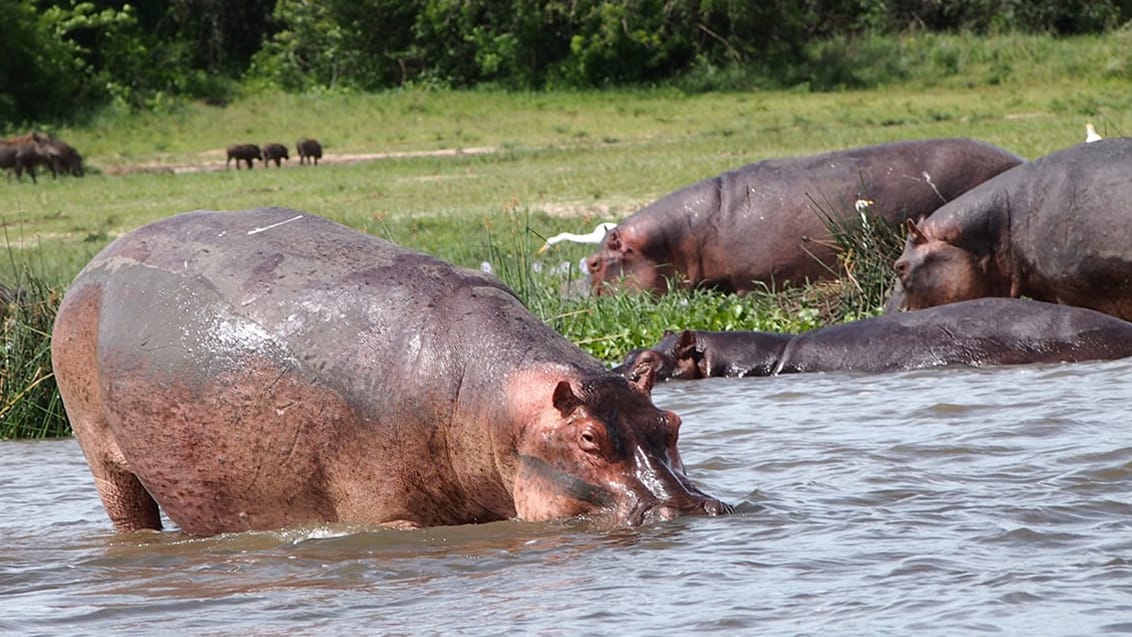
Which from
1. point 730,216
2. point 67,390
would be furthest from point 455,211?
point 67,390

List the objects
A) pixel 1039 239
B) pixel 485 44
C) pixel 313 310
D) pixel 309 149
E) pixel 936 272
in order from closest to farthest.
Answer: pixel 313 310 → pixel 1039 239 → pixel 936 272 → pixel 309 149 → pixel 485 44

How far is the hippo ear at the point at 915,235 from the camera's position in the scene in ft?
28.6

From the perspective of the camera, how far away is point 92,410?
4.77m

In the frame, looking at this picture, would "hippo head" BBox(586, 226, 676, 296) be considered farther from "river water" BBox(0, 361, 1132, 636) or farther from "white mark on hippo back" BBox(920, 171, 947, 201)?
"river water" BBox(0, 361, 1132, 636)

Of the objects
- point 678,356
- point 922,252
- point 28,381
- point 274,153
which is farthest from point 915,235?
point 274,153

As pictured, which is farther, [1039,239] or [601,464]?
[1039,239]

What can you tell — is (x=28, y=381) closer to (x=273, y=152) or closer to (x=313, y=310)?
(x=313, y=310)

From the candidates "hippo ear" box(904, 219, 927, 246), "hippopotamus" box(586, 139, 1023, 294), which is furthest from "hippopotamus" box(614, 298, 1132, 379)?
"hippopotamus" box(586, 139, 1023, 294)

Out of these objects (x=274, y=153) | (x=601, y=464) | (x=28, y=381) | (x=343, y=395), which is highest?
(x=343, y=395)

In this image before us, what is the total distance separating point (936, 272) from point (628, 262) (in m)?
2.29

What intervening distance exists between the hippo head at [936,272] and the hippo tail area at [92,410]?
4.70 meters

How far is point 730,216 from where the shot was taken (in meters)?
10.4

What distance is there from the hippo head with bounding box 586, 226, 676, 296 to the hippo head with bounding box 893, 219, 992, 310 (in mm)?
1844

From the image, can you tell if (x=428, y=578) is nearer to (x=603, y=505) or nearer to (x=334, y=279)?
(x=603, y=505)
